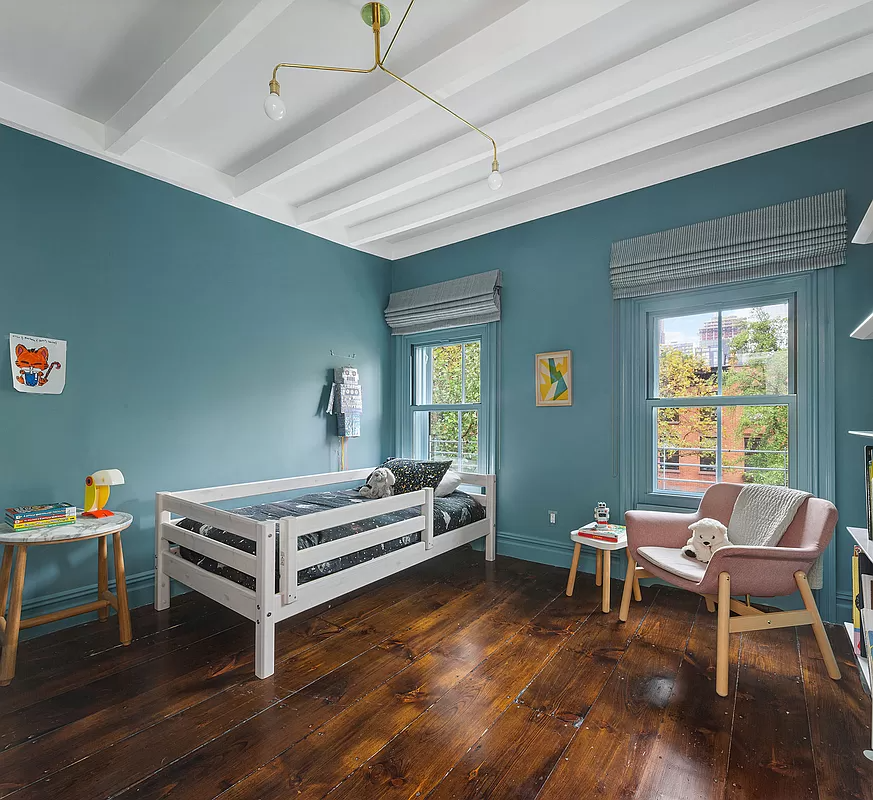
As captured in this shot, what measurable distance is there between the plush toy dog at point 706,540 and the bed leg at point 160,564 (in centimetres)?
274

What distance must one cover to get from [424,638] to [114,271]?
2.60m

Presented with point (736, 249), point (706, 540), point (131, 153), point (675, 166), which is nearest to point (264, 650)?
point (706, 540)

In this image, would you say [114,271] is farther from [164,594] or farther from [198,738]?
[198,738]

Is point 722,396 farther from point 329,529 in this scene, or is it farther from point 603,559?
point 329,529

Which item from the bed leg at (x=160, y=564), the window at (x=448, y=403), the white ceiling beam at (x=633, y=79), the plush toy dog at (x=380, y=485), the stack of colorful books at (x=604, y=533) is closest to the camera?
the white ceiling beam at (x=633, y=79)

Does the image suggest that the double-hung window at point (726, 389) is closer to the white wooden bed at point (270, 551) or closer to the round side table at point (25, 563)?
the white wooden bed at point (270, 551)

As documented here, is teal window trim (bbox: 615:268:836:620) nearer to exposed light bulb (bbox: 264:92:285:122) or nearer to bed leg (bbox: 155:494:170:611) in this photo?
exposed light bulb (bbox: 264:92:285:122)

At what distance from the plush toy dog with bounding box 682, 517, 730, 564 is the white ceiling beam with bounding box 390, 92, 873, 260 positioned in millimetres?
1446

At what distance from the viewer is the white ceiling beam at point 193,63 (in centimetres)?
181

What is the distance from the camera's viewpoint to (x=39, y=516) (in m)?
2.25

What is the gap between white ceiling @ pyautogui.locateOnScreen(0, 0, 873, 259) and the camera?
193 cm

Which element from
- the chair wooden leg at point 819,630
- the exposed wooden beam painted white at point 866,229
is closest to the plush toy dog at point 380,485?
the chair wooden leg at point 819,630

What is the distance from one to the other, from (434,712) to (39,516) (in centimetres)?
194

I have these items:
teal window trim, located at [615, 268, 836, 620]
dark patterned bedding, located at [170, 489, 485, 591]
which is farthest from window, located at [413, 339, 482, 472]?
teal window trim, located at [615, 268, 836, 620]
